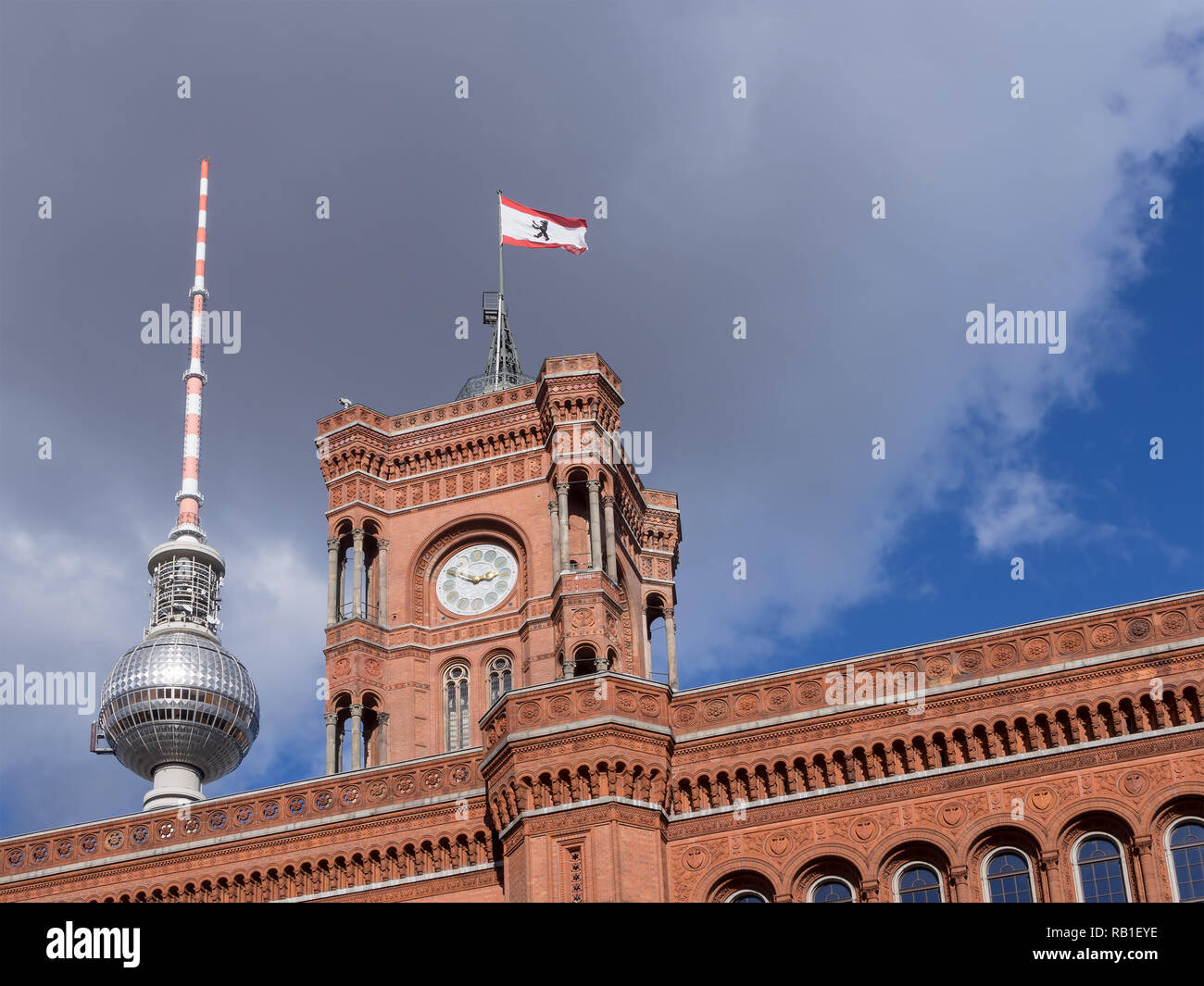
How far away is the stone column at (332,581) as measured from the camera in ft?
199

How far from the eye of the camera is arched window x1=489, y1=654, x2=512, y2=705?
2333 inches

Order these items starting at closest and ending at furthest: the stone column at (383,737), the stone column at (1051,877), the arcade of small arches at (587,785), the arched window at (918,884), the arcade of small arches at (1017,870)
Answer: the arcade of small arches at (1017,870), the stone column at (1051,877), the arched window at (918,884), the arcade of small arches at (587,785), the stone column at (383,737)

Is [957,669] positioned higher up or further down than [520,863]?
higher up

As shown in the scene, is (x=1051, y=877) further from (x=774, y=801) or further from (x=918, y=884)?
(x=774, y=801)

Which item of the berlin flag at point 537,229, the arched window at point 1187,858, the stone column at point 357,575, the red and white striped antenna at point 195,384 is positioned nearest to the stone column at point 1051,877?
the arched window at point 1187,858

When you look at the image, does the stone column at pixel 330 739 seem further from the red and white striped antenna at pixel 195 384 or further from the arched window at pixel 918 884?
the red and white striped antenna at pixel 195 384

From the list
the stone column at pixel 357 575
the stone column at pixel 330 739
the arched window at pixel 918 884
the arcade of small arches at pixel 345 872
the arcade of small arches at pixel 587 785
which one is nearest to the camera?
the arched window at pixel 918 884

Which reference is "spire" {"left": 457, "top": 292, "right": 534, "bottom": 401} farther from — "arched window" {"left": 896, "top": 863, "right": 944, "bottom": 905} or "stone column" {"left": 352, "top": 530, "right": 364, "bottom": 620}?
"arched window" {"left": 896, "top": 863, "right": 944, "bottom": 905}

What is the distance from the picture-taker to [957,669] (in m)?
38.4

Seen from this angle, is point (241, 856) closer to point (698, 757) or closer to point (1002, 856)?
point (698, 757)

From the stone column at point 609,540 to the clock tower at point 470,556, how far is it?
8 cm
